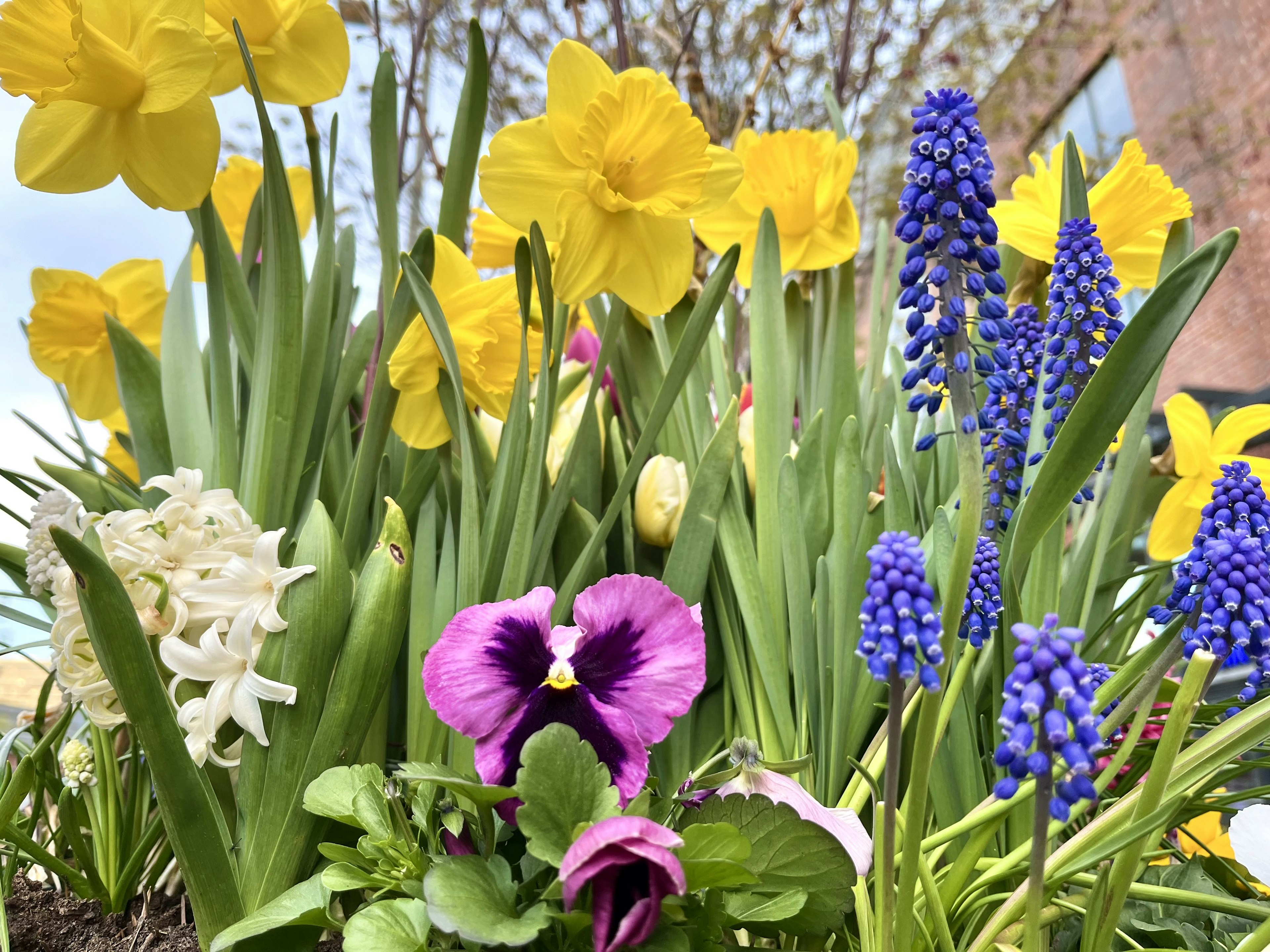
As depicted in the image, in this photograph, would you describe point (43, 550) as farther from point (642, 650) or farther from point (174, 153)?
point (642, 650)

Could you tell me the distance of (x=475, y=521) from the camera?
1.52ft

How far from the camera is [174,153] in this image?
0.43 m

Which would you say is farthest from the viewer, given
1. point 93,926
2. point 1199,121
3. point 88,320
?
point 1199,121

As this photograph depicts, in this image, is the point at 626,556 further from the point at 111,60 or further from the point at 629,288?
the point at 111,60

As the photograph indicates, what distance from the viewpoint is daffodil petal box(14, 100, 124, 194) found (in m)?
0.42

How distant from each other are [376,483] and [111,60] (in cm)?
27

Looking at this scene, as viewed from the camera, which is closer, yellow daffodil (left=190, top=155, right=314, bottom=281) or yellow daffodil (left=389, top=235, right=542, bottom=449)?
yellow daffodil (left=389, top=235, right=542, bottom=449)

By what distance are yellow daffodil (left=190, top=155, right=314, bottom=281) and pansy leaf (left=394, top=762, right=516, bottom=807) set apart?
513 mm

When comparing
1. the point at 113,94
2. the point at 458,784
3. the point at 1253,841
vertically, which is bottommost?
the point at 1253,841

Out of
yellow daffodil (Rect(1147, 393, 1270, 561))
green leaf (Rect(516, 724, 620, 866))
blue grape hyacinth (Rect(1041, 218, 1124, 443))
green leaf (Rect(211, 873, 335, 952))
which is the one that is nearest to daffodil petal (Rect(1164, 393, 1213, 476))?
yellow daffodil (Rect(1147, 393, 1270, 561))

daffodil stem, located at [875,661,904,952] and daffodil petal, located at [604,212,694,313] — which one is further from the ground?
daffodil petal, located at [604,212,694,313]

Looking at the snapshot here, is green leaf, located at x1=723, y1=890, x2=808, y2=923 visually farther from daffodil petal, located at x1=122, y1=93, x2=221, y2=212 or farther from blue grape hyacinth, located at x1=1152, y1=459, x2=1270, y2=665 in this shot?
daffodil petal, located at x1=122, y1=93, x2=221, y2=212

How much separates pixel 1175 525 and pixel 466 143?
544mm

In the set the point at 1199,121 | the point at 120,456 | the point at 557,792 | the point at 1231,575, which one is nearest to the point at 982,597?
the point at 1231,575
